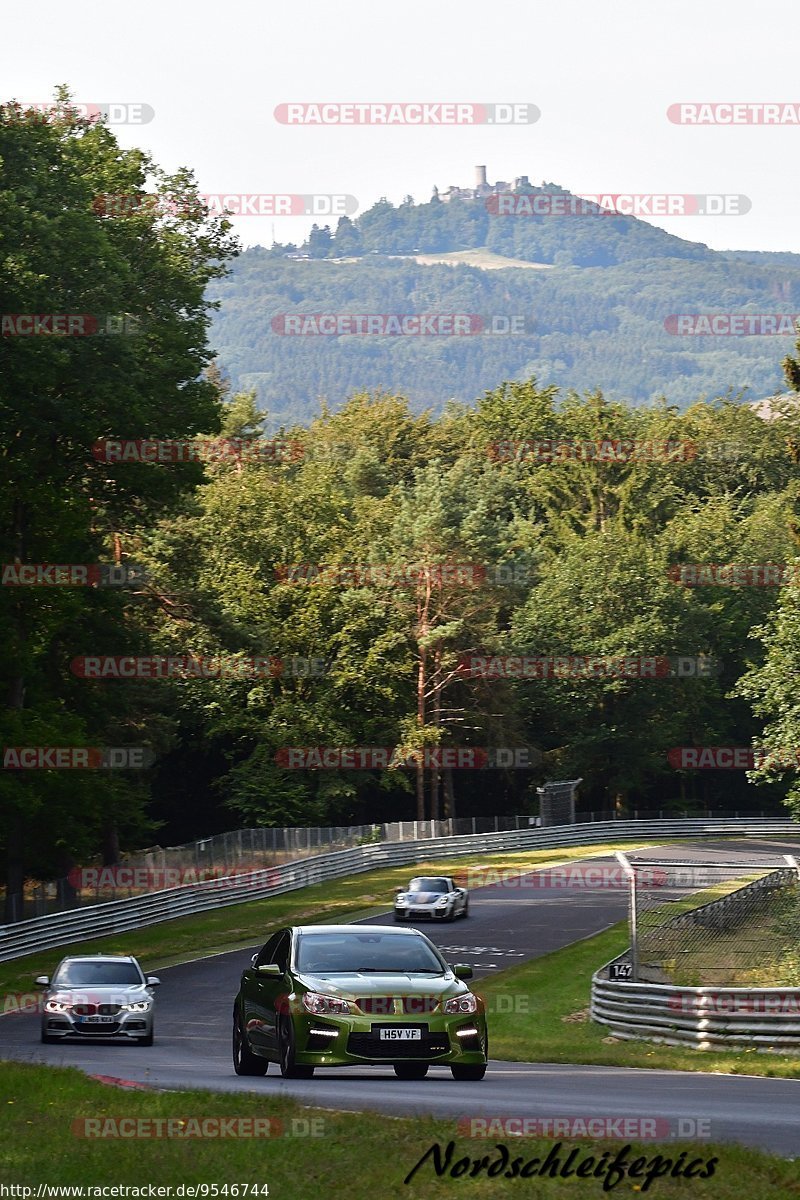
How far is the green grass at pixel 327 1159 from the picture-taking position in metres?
10.2

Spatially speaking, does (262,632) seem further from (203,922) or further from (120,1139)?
(120,1139)

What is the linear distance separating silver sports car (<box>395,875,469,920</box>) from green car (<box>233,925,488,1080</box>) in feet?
98.3

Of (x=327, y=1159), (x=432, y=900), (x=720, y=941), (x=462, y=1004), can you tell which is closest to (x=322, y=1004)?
(x=462, y=1004)

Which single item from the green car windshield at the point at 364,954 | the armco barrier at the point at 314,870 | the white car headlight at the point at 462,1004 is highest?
the green car windshield at the point at 364,954

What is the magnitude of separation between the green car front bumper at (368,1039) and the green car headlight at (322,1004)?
0.20 ft

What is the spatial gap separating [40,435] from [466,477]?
5025 centimetres

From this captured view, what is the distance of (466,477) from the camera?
302 feet

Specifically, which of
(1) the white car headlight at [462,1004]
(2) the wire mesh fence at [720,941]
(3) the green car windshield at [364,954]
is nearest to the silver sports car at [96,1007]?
(2) the wire mesh fence at [720,941]

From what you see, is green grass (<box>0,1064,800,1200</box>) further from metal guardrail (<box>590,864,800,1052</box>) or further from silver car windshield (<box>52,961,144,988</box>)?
silver car windshield (<box>52,961,144,988</box>)

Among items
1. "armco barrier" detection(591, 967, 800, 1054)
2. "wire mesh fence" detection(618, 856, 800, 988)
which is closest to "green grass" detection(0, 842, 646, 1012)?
"wire mesh fence" detection(618, 856, 800, 988)

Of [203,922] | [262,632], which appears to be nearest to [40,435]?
[203,922]

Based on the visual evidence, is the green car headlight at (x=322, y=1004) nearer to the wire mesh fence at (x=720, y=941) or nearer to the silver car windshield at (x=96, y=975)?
the silver car windshield at (x=96, y=975)

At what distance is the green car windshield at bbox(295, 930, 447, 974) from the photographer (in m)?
16.5

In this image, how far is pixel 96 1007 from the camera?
2470 centimetres
